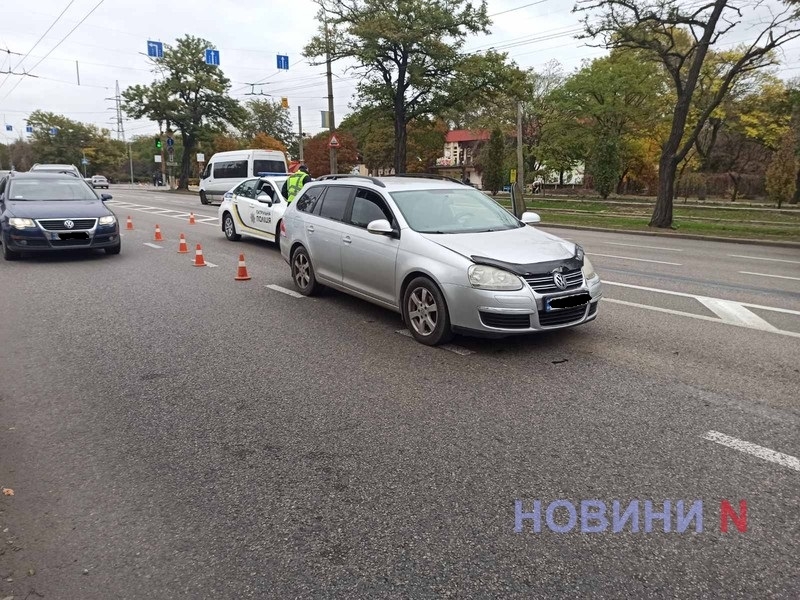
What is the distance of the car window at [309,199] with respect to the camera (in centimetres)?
795

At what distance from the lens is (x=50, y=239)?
10617mm

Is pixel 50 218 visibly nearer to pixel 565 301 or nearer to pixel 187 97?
pixel 565 301

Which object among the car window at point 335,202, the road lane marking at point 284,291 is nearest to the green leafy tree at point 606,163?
the road lane marking at point 284,291

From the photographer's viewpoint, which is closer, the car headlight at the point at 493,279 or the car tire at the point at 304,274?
the car headlight at the point at 493,279

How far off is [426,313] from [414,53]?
2790 centimetres

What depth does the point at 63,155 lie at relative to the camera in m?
90.9

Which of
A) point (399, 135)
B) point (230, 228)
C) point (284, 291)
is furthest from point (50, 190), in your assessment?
point (399, 135)

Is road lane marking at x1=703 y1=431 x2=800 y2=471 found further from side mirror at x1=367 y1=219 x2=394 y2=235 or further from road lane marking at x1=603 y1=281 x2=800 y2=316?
road lane marking at x1=603 y1=281 x2=800 y2=316

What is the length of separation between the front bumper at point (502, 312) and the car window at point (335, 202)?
2315 mm

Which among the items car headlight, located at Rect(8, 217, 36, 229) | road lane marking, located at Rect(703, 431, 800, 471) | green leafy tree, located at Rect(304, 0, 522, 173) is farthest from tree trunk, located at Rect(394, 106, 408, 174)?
road lane marking, located at Rect(703, 431, 800, 471)

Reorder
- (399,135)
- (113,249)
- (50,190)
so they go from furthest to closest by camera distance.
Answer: (399,135)
(50,190)
(113,249)

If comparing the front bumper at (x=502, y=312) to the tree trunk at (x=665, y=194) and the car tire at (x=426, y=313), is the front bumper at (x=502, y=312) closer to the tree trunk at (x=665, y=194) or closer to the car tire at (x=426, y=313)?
the car tire at (x=426, y=313)

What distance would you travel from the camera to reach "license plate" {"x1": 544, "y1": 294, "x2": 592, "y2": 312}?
541 centimetres

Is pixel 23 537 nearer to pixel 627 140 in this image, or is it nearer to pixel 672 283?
pixel 672 283
